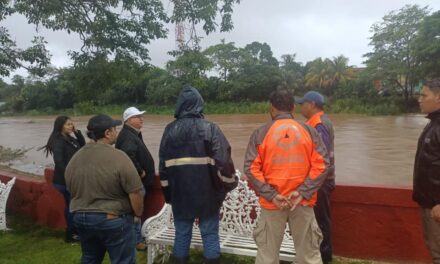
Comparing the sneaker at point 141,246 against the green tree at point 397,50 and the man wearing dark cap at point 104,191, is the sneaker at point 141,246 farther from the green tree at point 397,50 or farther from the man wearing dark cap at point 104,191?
the green tree at point 397,50

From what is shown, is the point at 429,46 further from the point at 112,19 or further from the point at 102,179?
the point at 102,179

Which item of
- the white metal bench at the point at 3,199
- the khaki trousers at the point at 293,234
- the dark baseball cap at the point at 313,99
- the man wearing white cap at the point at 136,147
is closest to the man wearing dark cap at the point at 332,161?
the dark baseball cap at the point at 313,99

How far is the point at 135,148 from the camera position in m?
3.83

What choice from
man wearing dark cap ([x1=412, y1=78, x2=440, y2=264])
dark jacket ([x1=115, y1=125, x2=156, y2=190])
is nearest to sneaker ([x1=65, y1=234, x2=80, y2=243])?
dark jacket ([x1=115, y1=125, x2=156, y2=190])

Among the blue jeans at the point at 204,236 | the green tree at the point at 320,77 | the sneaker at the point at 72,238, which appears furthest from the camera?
the green tree at the point at 320,77

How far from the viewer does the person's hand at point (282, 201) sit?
2.62m

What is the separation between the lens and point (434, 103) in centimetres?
267

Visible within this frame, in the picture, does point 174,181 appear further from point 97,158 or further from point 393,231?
point 393,231

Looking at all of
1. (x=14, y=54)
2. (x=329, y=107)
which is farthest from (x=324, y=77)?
(x=14, y=54)

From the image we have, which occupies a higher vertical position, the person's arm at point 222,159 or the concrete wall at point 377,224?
the person's arm at point 222,159

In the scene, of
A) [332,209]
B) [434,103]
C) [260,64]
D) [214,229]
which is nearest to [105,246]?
[214,229]

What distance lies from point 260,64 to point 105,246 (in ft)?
156

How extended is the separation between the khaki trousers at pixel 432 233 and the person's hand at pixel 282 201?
2.83ft

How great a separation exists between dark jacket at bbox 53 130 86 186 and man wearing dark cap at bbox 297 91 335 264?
2336mm
